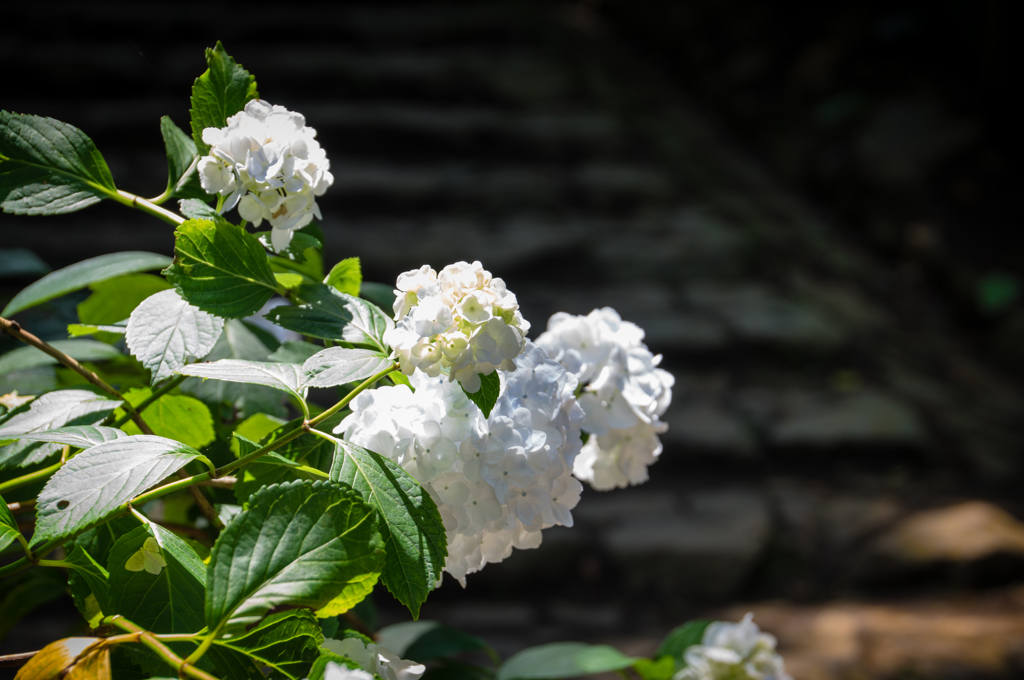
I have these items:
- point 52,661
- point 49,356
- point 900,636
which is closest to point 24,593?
point 49,356

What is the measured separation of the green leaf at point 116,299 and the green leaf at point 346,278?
0.16 metres

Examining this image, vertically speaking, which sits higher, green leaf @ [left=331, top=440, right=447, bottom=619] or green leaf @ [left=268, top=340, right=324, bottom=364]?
green leaf @ [left=268, top=340, right=324, bottom=364]

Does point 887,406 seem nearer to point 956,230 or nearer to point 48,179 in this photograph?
point 956,230

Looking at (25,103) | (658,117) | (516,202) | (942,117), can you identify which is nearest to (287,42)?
(25,103)

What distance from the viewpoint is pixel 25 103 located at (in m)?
2.18

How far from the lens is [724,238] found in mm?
2398

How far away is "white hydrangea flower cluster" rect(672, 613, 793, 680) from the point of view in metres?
0.47

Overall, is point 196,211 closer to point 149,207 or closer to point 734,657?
point 149,207

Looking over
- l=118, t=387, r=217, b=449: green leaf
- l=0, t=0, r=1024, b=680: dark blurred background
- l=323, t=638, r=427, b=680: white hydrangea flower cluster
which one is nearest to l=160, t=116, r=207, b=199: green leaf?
l=118, t=387, r=217, b=449: green leaf

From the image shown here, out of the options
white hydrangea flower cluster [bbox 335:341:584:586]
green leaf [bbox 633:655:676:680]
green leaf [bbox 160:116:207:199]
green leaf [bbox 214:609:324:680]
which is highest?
green leaf [bbox 160:116:207:199]

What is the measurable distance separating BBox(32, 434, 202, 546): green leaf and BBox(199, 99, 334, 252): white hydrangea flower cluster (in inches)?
4.1

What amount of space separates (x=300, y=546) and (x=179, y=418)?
167 mm

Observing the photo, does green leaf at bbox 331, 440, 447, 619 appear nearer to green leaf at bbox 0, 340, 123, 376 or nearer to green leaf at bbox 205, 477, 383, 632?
green leaf at bbox 205, 477, 383, 632

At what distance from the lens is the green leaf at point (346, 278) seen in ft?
1.15
